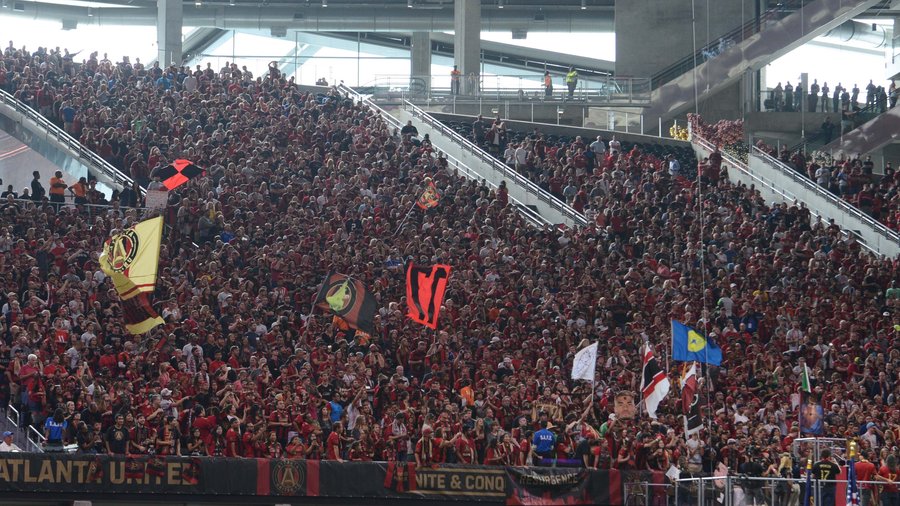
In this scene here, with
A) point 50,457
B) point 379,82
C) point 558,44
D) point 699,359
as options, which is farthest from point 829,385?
point 558,44

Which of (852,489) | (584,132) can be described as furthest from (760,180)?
(852,489)

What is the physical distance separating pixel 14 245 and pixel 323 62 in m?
33.6

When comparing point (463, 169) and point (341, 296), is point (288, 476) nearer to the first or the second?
point (341, 296)

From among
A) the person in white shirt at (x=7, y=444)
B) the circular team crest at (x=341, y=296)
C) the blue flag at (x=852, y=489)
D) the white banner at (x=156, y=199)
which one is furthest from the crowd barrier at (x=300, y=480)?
the white banner at (x=156, y=199)

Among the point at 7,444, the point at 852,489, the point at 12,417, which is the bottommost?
the point at 852,489

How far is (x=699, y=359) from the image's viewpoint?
3067 centimetres

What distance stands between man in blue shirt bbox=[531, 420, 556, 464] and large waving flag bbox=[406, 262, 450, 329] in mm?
3973

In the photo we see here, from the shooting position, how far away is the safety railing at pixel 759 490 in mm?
23938

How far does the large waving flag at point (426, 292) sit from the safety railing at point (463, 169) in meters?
9.59

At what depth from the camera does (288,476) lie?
25.9 meters

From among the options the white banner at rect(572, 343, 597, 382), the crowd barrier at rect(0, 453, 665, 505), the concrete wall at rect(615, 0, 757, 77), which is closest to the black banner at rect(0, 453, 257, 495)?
the crowd barrier at rect(0, 453, 665, 505)

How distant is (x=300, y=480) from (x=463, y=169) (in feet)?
66.3

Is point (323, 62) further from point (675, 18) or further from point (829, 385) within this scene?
point (829, 385)

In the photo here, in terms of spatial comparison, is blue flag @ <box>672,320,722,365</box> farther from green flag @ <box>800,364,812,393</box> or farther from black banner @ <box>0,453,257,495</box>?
black banner @ <box>0,453,257,495</box>
